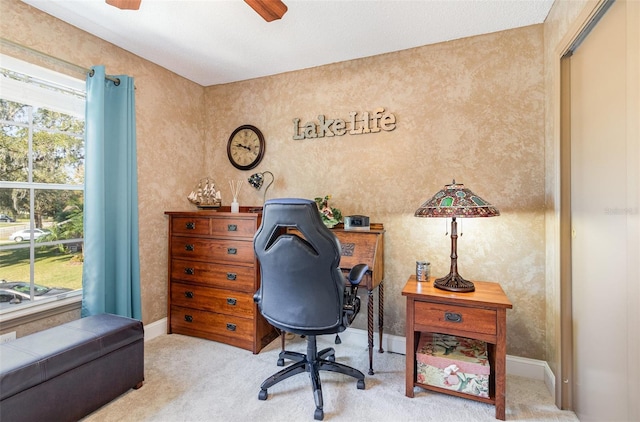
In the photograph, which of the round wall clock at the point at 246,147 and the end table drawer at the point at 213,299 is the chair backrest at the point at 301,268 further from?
the round wall clock at the point at 246,147

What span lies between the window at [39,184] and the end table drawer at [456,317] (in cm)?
264

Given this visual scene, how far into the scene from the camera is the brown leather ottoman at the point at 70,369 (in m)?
1.43

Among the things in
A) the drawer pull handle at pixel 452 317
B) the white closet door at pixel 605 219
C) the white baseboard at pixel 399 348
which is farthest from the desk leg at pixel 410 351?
the white closet door at pixel 605 219

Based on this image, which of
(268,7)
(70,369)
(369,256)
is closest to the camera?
(70,369)

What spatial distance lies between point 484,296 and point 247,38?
2579 mm

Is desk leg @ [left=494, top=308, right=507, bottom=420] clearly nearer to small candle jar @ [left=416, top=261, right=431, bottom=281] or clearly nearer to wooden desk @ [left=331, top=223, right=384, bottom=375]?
small candle jar @ [left=416, top=261, right=431, bottom=281]

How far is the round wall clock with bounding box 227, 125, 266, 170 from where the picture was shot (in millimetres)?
3125

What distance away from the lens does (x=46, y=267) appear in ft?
7.23

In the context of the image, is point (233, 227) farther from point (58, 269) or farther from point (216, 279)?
point (58, 269)

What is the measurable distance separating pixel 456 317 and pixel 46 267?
2921 mm

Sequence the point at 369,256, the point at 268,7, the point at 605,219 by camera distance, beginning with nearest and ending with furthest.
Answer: the point at 605,219 < the point at 268,7 < the point at 369,256

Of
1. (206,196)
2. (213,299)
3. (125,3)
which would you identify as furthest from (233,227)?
(125,3)

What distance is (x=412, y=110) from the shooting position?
8.30ft

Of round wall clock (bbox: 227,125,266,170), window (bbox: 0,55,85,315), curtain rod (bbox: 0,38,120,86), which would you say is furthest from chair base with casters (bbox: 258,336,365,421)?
curtain rod (bbox: 0,38,120,86)
